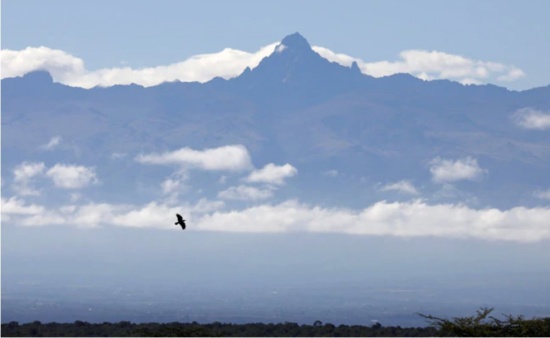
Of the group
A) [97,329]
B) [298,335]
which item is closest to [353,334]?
[298,335]

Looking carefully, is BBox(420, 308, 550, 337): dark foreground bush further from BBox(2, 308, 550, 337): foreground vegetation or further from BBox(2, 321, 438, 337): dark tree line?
BBox(2, 321, 438, 337): dark tree line

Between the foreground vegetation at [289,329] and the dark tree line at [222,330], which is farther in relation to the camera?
the dark tree line at [222,330]

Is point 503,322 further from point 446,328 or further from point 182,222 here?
point 182,222

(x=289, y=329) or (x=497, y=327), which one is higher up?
(x=289, y=329)

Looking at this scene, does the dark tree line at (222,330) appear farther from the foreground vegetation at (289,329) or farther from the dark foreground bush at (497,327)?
the dark foreground bush at (497,327)

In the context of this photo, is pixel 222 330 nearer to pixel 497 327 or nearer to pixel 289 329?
pixel 289 329

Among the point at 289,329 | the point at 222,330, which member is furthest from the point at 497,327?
the point at 289,329

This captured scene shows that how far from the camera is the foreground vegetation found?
4459cm

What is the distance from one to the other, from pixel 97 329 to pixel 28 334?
11.5 ft

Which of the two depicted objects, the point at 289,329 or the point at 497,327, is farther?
the point at 289,329

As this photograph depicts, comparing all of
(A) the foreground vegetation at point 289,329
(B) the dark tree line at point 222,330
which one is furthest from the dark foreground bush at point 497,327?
(B) the dark tree line at point 222,330

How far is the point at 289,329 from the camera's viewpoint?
6247 cm

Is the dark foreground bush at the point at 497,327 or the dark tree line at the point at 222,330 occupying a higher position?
the dark tree line at the point at 222,330

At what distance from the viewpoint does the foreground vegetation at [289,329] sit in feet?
146
